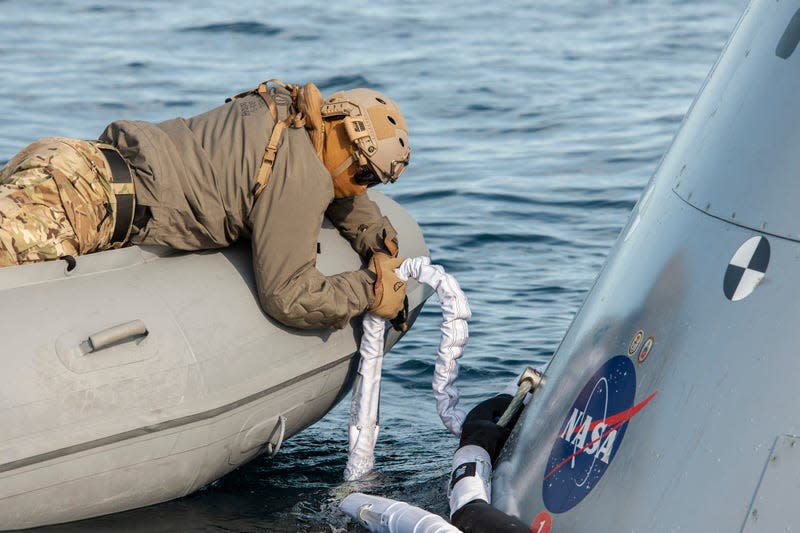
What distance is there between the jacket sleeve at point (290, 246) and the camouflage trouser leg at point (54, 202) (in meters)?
0.56

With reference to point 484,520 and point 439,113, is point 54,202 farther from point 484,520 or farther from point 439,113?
point 439,113

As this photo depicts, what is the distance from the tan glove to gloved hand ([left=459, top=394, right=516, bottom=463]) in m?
0.67

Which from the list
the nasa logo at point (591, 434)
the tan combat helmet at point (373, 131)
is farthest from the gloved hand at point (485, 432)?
the tan combat helmet at point (373, 131)

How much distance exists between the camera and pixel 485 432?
4.23 metres

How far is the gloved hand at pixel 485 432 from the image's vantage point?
13.7 ft

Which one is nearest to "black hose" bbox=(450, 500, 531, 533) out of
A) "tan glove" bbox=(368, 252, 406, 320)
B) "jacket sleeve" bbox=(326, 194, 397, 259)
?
"tan glove" bbox=(368, 252, 406, 320)

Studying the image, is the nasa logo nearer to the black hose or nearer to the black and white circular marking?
the black hose

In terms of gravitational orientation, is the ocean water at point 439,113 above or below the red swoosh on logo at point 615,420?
below

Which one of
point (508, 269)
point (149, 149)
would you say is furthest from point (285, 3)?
point (149, 149)

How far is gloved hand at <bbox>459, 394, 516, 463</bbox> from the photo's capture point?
418 centimetres

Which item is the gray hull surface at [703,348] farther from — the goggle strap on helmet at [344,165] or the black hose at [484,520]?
the goggle strap on helmet at [344,165]

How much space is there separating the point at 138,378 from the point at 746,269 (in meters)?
2.17

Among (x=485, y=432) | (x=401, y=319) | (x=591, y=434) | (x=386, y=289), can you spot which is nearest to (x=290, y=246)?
(x=386, y=289)

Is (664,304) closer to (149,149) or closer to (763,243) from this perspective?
(763,243)
